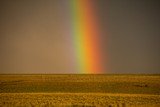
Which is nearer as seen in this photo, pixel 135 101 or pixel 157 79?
pixel 135 101

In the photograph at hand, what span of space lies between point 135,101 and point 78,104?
1.34m

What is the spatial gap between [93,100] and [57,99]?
85 centimetres

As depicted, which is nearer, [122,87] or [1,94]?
[1,94]

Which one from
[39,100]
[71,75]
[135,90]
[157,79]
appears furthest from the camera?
[71,75]

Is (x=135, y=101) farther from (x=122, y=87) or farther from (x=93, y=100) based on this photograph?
(x=122, y=87)

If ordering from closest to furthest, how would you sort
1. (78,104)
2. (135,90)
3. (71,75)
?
(78,104), (135,90), (71,75)

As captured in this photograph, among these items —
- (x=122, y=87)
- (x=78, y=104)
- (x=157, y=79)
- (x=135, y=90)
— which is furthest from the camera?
(x=157, y=79)

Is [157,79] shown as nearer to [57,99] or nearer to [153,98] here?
[153,98]

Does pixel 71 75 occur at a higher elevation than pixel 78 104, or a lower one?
higher

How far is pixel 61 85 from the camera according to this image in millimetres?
7695

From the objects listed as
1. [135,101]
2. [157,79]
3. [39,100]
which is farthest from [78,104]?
[157,79]

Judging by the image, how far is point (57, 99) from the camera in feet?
18.5

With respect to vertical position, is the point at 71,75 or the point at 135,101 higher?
the point at 71,75

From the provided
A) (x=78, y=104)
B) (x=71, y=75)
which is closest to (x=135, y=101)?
(x=78, y=104)
